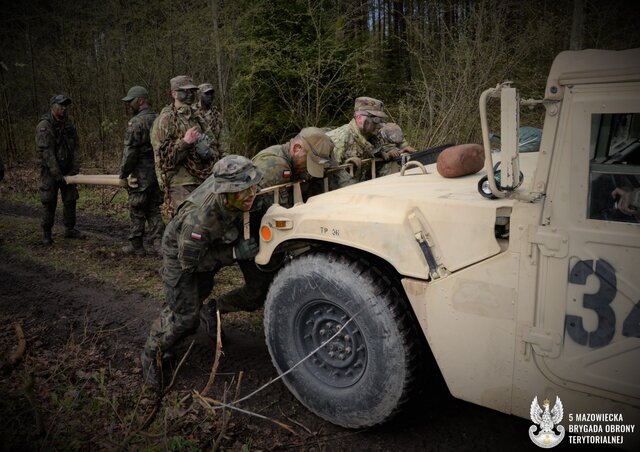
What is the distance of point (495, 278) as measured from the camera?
2.35 m

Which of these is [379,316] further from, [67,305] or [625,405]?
[67,305]

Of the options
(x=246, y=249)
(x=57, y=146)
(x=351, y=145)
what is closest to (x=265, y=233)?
(x=246, y=249)

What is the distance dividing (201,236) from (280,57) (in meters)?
6.59

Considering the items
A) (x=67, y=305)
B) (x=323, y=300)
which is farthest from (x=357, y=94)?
(x=323, y=300)

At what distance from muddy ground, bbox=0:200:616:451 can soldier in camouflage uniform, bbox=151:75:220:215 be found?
151 cm

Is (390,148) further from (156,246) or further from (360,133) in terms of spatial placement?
(156,246)

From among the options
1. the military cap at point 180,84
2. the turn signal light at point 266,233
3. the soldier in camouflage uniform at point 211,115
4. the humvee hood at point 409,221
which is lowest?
the turn signal light at point 266,233

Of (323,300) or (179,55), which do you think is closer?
(323,300)

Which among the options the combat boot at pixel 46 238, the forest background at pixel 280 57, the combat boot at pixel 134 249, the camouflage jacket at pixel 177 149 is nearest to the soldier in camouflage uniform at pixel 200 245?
the camouflage jacket at pixel 177 149

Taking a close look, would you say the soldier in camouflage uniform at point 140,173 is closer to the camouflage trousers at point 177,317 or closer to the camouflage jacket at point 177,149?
the camouflage jacket at point 177,149

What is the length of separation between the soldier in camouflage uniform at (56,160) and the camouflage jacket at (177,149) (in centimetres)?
219

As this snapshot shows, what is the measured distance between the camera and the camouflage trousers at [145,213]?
6582mm

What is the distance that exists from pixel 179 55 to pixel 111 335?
922cm

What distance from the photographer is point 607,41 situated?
31.9 ft
